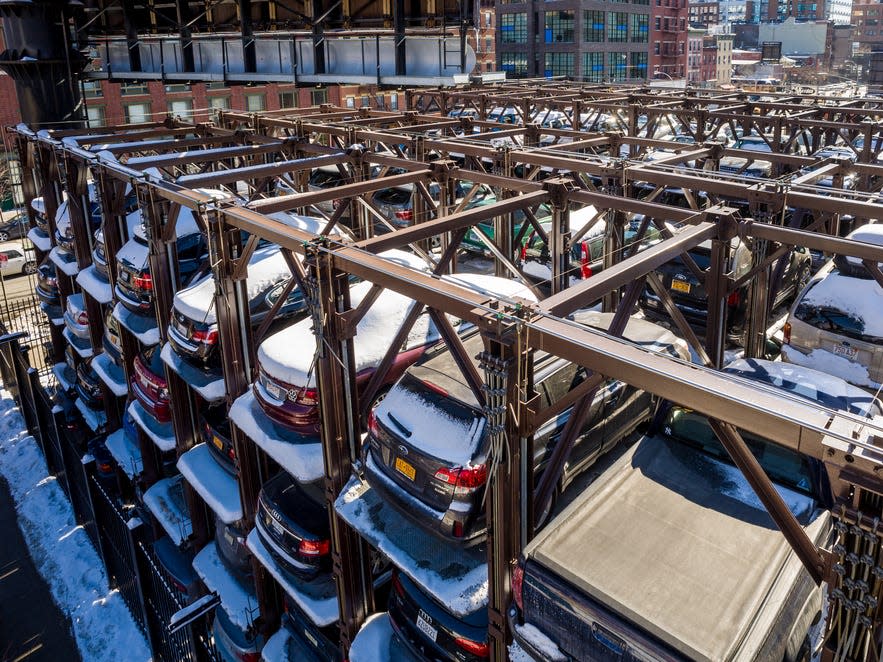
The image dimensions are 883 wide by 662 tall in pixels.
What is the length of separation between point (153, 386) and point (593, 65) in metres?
72.3

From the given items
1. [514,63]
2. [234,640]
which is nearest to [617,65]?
[514,63]

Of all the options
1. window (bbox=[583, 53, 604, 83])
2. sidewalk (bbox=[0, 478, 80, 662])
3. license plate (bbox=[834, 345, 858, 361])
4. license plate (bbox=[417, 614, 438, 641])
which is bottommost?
sidewalk (bbox=[0, 478, 80, 662])

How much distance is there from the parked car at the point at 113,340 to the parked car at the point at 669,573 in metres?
8.63

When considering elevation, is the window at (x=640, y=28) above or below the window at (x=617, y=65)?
above

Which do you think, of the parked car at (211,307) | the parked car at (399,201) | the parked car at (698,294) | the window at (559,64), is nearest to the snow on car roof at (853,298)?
the parked car at (698,294)

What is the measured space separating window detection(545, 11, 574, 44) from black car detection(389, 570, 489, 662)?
73.2 meters

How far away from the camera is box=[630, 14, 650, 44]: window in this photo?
78375mm

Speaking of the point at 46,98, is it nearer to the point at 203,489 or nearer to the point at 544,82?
the point at 203,489

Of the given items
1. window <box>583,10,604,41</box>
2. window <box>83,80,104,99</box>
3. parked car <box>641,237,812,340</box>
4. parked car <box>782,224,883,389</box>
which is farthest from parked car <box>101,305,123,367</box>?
window <box>583,10,604,41</box>

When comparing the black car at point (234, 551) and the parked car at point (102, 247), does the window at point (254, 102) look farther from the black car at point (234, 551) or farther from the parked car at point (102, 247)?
the black car at point (234, 551)

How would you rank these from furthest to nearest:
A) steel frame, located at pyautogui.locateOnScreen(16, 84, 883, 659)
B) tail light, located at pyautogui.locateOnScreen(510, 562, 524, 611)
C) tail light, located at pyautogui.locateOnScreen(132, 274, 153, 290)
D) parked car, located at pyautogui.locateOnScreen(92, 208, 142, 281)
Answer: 1. parked car, located at pyautogui.locateOnScreen(92, 208, 142, 281)
2. tail light, located at pyautogui.locateOnScreen(132, 274, 153, 290)
3. tail light, located at pyautogui.locateOnScreen(510, 562, 524, 611)
4. steel frame, located at pyautogui.locateOnScreen(16, 84, 883, 659)

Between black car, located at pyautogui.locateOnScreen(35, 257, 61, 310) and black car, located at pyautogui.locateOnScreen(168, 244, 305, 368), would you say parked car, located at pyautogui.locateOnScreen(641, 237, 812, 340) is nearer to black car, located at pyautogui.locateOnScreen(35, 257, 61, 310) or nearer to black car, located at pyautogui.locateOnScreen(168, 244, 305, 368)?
black car, located at pyautogui.locateOnScreen(168, 244, 305, 368)

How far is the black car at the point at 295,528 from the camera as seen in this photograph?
7.13 meters

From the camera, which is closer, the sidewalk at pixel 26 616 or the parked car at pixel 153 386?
the parked car at pixel 153 386
